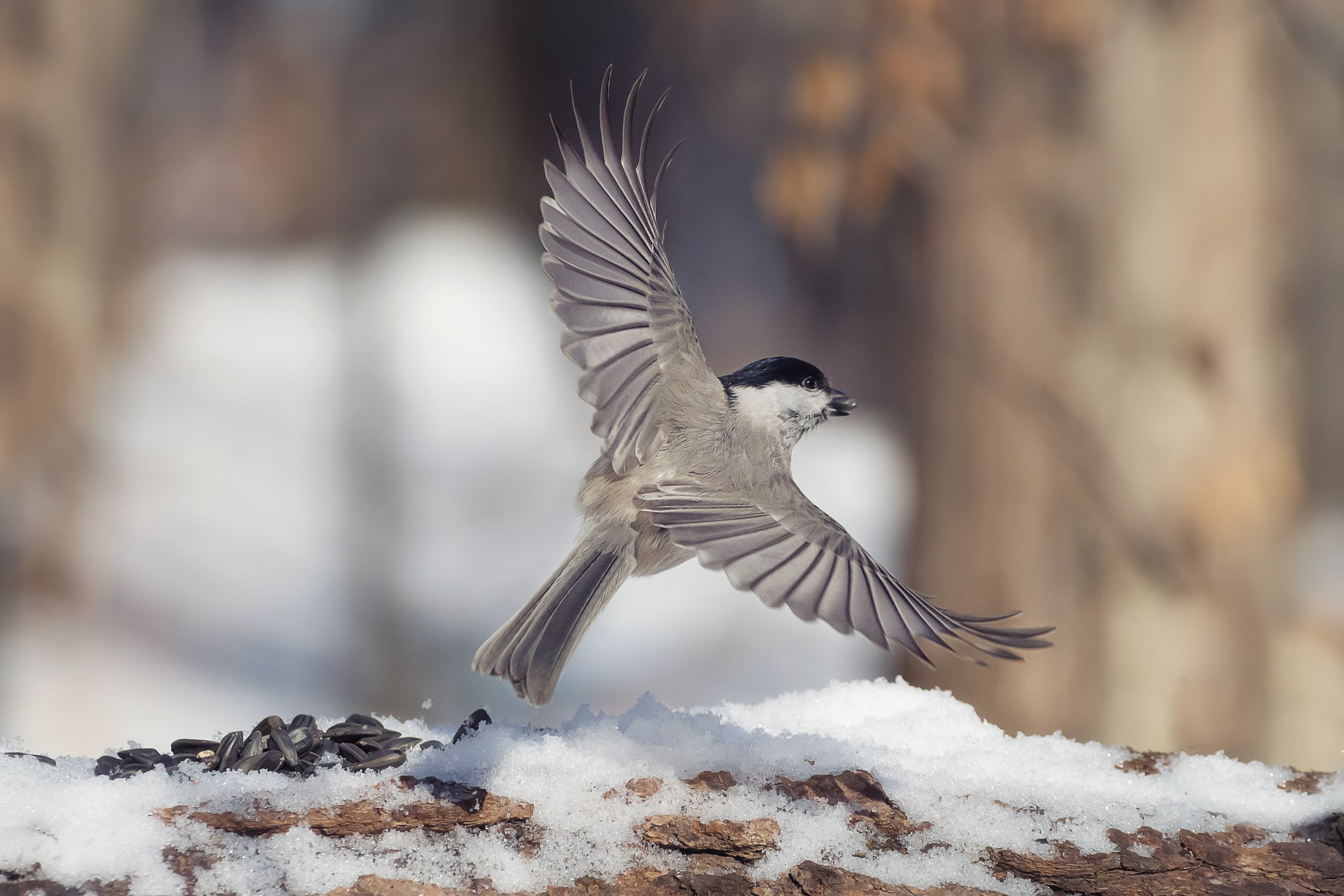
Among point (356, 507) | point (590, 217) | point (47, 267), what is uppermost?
point (47, 267)

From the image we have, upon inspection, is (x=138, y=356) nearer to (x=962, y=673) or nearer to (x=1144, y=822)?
(x=962, y=673)

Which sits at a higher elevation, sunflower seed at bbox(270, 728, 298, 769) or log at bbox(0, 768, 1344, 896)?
sunflower seed at bbox(270, 728, 298, 769)

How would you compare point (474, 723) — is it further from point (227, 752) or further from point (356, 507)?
point (356, 507)

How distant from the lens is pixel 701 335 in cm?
419

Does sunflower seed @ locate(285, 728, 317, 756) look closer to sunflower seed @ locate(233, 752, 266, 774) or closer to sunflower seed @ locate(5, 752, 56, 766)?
sunflower seed @ locate(233, 752, 266, 774)

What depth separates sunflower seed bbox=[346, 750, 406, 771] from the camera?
1057 mm

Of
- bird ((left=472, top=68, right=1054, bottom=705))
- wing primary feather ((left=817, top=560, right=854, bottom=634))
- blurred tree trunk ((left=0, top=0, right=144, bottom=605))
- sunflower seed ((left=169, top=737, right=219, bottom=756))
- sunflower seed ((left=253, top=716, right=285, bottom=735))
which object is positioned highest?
blurred tree trunk ((left=0, top=0, right=144, bottom=605))

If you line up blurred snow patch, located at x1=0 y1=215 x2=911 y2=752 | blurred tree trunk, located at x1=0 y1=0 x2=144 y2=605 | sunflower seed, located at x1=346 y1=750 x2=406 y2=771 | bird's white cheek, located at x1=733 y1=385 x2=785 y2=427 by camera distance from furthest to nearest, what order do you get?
blurred snow patch, located at x1=0 y1=215 x2=911 y2=752 → blurred tree trunk, located at x1=0 y1=0 x2=144 y2=605 → bird's white cheek, located at x1=733 y1=385 x2=785 y2=427 → sunflower seed, located at x1=346 y1=750 x2=406 y2=771

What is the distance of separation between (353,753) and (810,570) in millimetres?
536

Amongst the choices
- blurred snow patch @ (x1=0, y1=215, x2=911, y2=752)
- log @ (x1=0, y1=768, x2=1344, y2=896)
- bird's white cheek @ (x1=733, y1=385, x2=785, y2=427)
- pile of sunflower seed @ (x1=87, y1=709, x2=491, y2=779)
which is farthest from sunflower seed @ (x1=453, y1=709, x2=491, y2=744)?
blurred snow patch @ (x1=0, y1=215, x2=911, y2=752)

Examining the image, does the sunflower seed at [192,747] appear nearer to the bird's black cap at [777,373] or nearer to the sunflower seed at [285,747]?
the sunflower seed at [285,747]

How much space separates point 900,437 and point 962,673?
28.0 inches

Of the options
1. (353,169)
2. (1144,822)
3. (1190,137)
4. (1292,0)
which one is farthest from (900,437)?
(353,169)

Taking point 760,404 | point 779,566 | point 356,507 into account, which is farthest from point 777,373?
point 356,507
